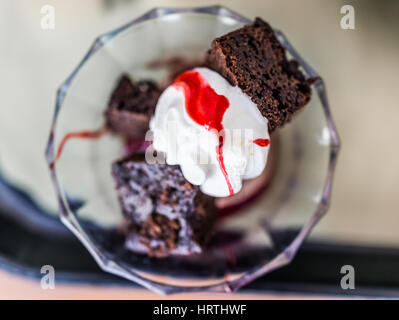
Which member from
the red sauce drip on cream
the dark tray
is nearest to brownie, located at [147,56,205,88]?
the red sauce drip on cream

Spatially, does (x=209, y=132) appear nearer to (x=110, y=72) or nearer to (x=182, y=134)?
(x=182, y=134)

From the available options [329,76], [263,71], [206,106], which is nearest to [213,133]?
[206,106]

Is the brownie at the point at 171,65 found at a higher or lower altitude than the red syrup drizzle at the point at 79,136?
higher

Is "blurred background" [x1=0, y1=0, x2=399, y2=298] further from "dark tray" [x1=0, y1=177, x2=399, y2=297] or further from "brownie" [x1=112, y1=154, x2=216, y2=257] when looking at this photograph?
"brownie" [x1=112, y1=154, x2=216, y2=257]

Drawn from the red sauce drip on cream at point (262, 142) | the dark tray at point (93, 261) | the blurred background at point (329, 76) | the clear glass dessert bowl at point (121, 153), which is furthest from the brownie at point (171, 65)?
the dark tray at point (93, 261)

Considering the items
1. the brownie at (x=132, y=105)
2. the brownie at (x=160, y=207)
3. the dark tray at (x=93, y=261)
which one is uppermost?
the brownie at (x=132, y=105)

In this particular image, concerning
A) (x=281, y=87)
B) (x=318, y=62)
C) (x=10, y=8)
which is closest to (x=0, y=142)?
(x=10, y=8)

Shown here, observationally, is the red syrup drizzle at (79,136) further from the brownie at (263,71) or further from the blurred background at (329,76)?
the brownie at (263,71)
